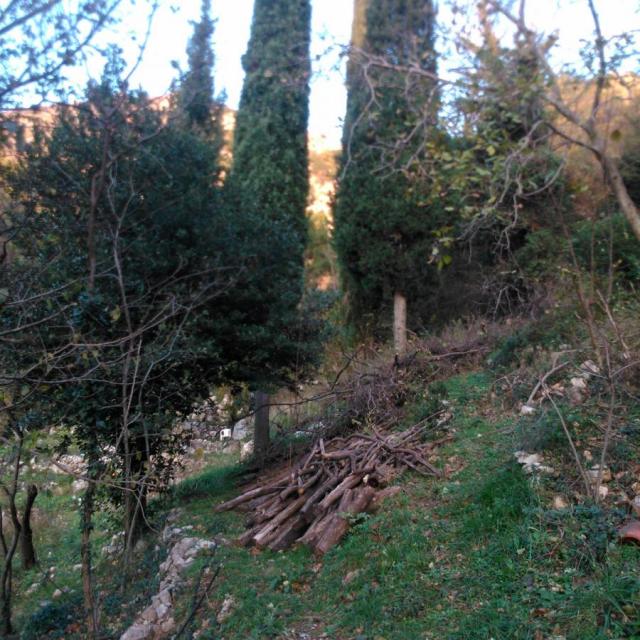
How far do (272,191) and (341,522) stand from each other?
25.7 feet

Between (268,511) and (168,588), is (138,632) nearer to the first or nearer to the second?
(168,588)

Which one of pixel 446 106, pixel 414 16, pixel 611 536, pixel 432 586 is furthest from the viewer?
pixel 414 16

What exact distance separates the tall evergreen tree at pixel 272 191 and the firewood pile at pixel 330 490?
206 centimetres

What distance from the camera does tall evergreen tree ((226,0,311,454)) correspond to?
9359mm

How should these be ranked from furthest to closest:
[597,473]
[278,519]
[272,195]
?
[272,195]
[278,519]
[597,473]

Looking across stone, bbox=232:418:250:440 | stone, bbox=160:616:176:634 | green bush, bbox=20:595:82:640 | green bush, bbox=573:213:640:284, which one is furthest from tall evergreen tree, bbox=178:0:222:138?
stone, bbox=232:418:250:440

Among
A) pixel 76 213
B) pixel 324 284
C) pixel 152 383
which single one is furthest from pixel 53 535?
pixel 324 284

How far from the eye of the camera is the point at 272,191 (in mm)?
12672

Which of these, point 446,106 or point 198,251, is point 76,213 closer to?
point 198,251

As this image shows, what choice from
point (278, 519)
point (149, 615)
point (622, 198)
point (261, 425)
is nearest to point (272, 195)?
point (261, 425)

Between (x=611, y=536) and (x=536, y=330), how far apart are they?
5295mm

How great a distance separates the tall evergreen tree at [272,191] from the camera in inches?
368

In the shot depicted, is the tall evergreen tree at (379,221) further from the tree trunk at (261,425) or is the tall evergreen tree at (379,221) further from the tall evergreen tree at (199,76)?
Answer: the tall evergreen tree at (199,76)

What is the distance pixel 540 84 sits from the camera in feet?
20.4
